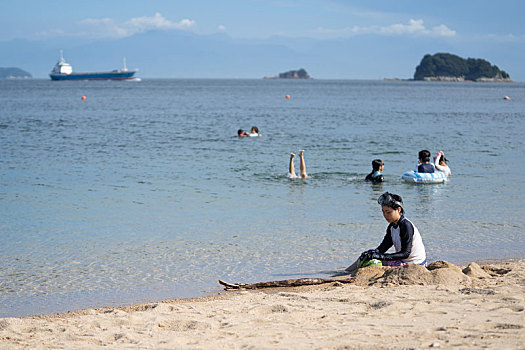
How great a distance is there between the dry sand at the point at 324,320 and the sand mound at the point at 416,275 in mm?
14

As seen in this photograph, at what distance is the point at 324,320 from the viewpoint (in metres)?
6.10

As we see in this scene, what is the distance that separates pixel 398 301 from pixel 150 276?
385 centimetres

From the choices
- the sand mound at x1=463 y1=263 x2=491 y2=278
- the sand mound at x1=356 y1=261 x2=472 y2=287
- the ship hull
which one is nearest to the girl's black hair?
the sand mound at x1=356 y1=261 x2=472 y2=287

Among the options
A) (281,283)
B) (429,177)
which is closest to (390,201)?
(281,283)

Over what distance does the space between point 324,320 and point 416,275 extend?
6.81 feet

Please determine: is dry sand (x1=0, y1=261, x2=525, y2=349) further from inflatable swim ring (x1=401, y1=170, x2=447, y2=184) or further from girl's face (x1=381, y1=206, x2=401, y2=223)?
inflatable swim ring (x1=401, y1=170, x2=447, y2=184)

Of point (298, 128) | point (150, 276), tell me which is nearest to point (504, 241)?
point (150, 276)

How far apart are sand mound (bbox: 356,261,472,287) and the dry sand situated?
14mm

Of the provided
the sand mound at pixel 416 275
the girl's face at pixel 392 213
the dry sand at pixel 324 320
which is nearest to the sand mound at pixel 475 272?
the sand mound at pixel 416 275

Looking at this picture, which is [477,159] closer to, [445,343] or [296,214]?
[296,214]

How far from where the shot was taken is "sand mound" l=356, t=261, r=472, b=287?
7609mm

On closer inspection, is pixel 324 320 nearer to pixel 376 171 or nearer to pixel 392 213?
pixel 392 213

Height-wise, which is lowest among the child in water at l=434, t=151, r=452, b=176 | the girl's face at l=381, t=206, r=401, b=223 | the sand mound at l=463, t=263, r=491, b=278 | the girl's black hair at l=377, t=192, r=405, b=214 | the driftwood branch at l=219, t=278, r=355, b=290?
the driftwood branch at l=219, t=278, r=355, b=290

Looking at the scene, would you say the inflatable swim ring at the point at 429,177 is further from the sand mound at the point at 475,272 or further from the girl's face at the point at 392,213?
the girl's face at the point at 392,213
